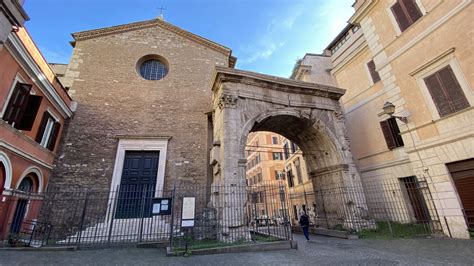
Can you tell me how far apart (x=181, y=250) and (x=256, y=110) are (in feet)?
19.7

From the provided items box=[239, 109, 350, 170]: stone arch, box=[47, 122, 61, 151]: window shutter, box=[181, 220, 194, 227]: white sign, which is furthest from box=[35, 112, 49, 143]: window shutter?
box=[239, 109, 350, 170]: stone arch

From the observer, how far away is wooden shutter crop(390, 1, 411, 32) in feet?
27.5

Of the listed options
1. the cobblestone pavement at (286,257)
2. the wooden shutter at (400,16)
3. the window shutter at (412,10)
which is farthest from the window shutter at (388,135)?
the cobblestone pavement at (286,257)

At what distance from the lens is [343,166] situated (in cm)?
1004

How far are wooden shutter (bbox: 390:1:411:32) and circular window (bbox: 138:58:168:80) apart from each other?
1107 centimetres

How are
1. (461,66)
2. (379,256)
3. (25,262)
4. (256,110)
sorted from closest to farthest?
(25,262) → (379,256) → (461,66) → (256,110)

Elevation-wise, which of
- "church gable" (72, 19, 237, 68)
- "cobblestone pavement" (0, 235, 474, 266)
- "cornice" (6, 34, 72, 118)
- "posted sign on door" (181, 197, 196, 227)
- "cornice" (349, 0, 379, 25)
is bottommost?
"cobblestone pavement" (0, 235, 474, 266)

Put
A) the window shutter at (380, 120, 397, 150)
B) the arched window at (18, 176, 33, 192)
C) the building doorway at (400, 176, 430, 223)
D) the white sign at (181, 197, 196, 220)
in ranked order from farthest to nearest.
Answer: the window shutter at (380, 120, 397, 150) < the building doorway at (400, 176, 430, 223) < the arched window at (18, 176, 33, 192) < the white sign at (181, 197, 196, 220)

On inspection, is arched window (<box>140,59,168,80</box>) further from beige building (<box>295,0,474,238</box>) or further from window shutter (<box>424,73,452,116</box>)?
window shutter (<box>424,73,452,116</box>)

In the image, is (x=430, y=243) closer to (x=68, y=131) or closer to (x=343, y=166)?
(x=343, y=166)

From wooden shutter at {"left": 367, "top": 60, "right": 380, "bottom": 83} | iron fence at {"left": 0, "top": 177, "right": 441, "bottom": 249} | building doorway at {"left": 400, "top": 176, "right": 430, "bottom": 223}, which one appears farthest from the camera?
wooden shutter at {"left": 367, "top": 60, "right": 380, "bottom": 83}

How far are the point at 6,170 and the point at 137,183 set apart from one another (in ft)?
13.6

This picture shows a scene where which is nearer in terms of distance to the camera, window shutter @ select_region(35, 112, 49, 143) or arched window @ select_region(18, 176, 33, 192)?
arched window @ select_region(18, 176, 33, 192)

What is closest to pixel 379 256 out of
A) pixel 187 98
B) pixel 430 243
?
pixel 430 243
